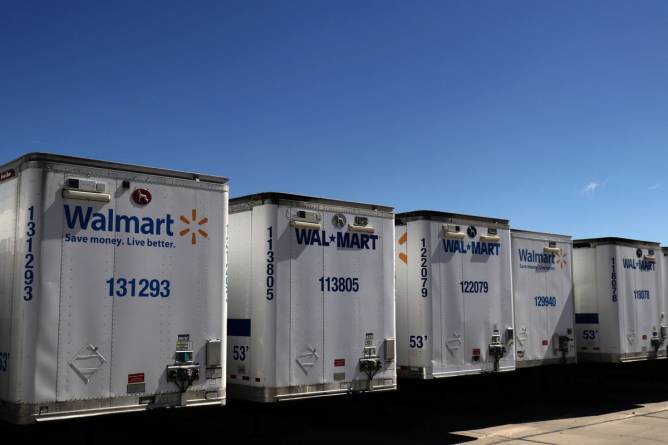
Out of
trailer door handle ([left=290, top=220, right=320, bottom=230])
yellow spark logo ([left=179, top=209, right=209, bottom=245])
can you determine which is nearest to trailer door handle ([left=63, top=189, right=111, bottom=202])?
yellow spark logo ([left=179, top=209, right=209, bottom=245])

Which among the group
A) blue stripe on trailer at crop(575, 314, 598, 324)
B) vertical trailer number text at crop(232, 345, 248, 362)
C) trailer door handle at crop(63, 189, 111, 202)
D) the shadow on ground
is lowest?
the shadow on ground

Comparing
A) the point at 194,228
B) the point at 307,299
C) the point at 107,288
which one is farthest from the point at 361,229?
the point at 107,288

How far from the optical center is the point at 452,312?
1259 centimetres

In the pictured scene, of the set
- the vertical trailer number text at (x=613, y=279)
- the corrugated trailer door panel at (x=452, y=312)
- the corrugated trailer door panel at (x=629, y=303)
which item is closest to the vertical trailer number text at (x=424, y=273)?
the corrugated trailer door panel at (x=452, y=312)

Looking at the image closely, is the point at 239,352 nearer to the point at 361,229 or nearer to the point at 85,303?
the point at 361,229

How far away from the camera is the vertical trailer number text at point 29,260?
299 inches

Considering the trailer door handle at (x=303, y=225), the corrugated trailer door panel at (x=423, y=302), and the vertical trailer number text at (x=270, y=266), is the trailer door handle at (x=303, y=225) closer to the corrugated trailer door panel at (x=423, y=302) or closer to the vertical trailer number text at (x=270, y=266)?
the vertical trailer number text at (x=270, y=266)

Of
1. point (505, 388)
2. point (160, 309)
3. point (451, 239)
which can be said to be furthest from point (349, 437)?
point (505, 388)

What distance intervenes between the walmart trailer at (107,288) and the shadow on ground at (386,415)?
29.5 inches

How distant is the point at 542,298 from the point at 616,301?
121 inches

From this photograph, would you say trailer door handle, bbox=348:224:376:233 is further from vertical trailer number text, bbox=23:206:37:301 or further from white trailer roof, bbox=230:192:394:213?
vertical trailer number text, bbox=23:206:37:301

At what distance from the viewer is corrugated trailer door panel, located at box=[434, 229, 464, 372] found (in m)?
12.5

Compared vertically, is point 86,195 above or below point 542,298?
above

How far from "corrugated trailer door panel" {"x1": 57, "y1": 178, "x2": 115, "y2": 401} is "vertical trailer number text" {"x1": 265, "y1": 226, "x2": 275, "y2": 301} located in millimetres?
2304
